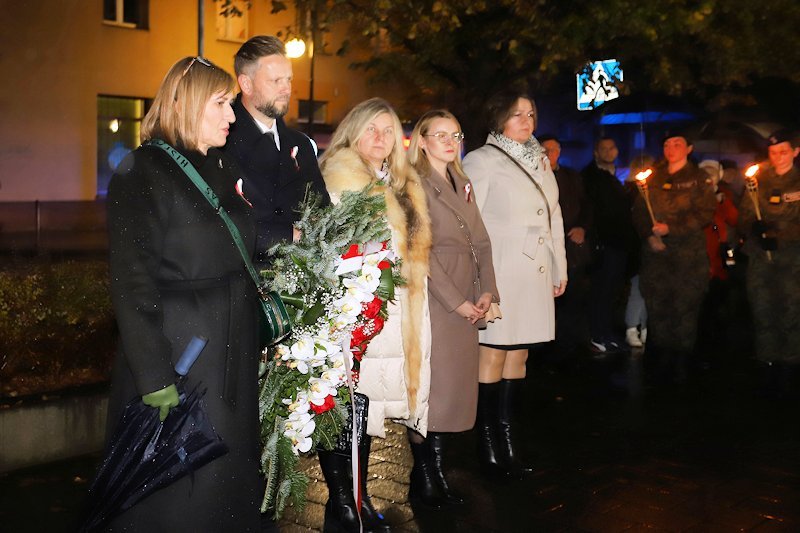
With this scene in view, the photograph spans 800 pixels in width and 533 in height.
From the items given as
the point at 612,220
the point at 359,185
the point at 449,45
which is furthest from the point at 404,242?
the point at 449,45

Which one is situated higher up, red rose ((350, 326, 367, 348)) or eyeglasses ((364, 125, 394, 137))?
eyeglasses ((364, 125, 394, 137))

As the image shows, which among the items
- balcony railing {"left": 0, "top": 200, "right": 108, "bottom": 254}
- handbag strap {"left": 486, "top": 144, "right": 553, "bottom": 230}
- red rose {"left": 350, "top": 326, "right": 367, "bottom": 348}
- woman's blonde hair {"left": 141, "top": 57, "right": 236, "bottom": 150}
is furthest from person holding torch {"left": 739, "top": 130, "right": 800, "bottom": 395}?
balcony railing {"left": 0, "top": 200, "right": 108, "bottom": 254}

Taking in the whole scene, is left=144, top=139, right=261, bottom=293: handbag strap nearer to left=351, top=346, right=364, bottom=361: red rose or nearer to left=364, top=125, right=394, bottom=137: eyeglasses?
left=351, top=346, right=364, bottom=361: red rose

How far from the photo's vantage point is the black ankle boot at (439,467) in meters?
6.05

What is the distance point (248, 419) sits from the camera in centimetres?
403

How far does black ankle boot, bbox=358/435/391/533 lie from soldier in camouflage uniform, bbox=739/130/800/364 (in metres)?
4.93

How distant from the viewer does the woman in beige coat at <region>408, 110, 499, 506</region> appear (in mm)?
6082

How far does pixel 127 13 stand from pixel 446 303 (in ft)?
78.4

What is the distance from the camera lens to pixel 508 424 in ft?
22.5

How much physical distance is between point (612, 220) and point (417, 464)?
228 inches

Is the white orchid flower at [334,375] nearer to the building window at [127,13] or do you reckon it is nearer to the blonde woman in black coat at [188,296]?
the blonde woman in black coat at [188,296]

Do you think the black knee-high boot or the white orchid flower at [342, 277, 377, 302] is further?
the black knee-high boot

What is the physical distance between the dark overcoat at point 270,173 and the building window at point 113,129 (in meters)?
23.1

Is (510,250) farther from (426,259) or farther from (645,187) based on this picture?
(645,187)
